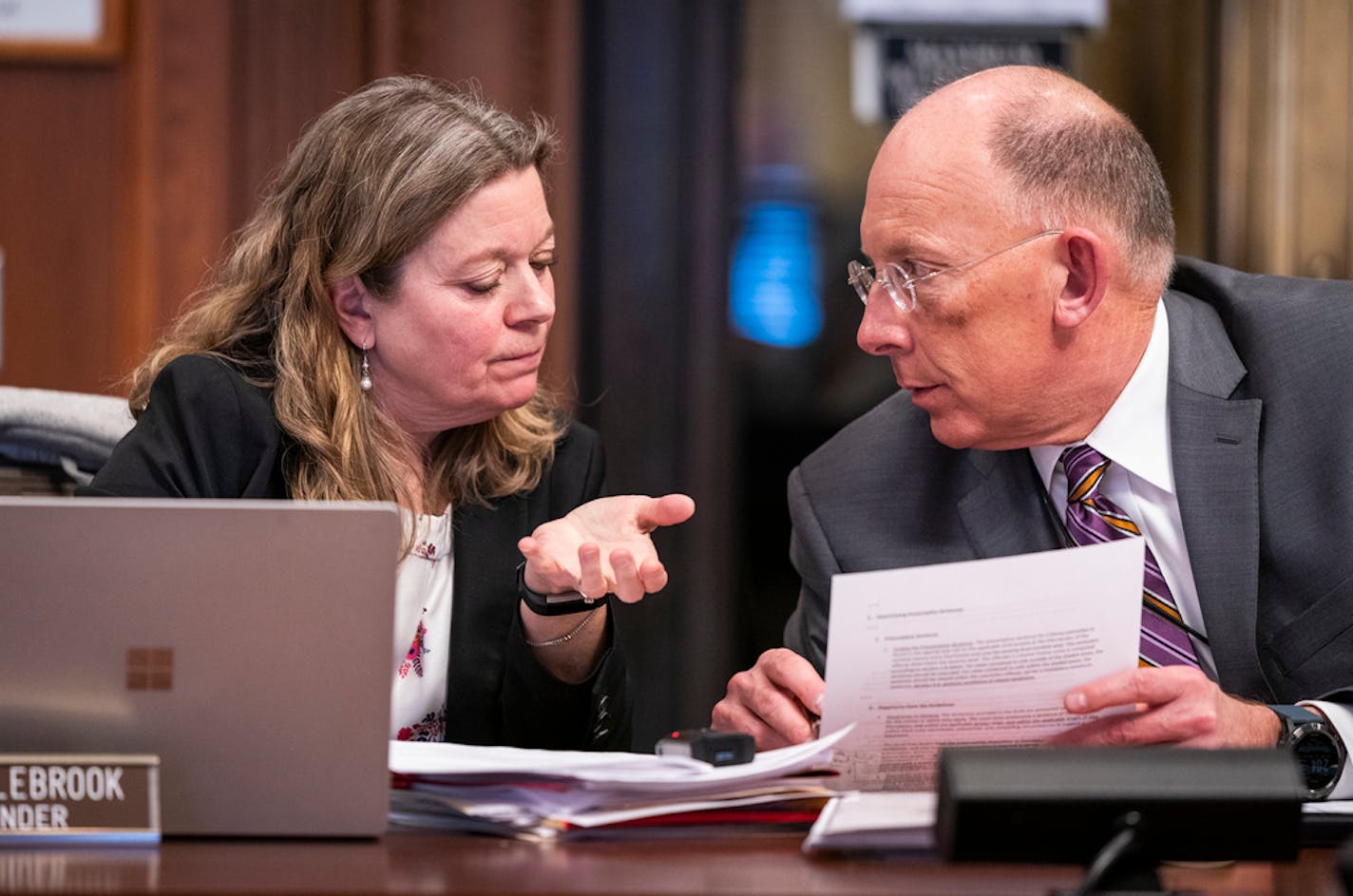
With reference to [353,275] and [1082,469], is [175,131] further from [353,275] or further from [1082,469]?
[1082,469]

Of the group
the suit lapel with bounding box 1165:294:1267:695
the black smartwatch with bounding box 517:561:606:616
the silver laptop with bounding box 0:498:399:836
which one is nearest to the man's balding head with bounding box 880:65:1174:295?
the suit lapel with bounding box 1165:294:1267:695

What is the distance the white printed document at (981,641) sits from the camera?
1.14 meters

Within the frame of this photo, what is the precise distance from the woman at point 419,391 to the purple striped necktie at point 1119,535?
570 millimetres

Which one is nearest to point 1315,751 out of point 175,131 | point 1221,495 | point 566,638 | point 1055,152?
point 1221,495

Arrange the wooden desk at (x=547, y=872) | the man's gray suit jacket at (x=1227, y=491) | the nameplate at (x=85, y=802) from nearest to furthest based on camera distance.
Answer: the wooden desk at (x=547, y=872) → the nameplate at (x=85, y=802) → the man's gray suit jacket at (x=1227, y=491)

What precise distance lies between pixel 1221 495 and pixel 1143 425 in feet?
0.42

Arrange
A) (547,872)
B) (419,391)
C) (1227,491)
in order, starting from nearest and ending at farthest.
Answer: (547,872)
(1227,491)
(419,391)

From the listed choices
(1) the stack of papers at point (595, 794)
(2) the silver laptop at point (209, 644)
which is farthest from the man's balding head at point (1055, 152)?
(2) the silver laptop at point (209, 644)

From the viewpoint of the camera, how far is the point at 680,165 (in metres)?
3.11

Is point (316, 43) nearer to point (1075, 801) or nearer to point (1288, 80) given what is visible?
point (1288, 80)

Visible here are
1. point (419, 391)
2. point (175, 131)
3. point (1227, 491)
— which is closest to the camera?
point (1227, 491)

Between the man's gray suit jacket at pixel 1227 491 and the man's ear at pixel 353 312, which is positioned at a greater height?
the man's ear at pixel 353 312

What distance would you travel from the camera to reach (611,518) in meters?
1.48

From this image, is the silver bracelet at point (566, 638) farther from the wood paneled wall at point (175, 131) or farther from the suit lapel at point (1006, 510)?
the wood paneled wall at point (175, 131)
